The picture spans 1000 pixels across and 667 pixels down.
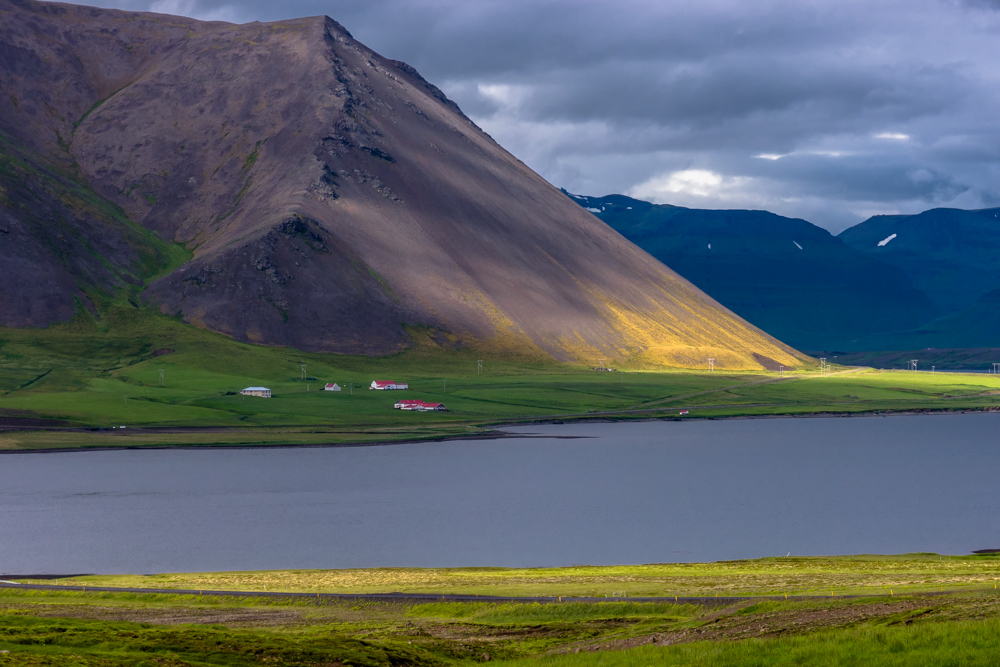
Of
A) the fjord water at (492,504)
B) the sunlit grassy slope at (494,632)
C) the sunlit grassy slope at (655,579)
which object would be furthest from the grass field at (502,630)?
the fjord water at (492,504)

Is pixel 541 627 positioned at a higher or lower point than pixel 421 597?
higher

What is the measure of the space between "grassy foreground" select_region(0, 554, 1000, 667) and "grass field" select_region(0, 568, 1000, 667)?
8 cm

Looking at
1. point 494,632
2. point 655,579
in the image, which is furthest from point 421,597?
point 655,579

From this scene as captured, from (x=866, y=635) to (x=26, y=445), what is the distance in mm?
152073

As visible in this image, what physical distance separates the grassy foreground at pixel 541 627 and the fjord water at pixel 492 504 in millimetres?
20804

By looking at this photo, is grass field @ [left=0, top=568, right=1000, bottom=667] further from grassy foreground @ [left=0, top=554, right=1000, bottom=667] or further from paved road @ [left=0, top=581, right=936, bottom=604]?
paved road @ [left=0, top=581, right=936, bottom=604]

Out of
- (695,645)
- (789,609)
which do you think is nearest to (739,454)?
(789,609)

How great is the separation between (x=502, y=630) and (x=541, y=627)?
171 cm

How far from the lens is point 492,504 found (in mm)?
108812

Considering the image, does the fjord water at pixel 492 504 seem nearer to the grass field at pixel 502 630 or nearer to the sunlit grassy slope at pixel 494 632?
the grass field at pixel 502 630

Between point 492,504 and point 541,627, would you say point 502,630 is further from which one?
point 492,504


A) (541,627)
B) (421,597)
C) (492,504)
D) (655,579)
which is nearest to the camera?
(541,627)

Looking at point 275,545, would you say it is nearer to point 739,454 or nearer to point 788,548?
point 788,548

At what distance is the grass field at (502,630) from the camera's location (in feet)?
99.0
